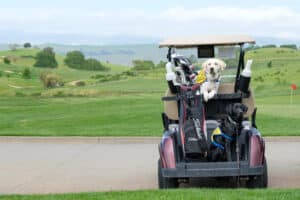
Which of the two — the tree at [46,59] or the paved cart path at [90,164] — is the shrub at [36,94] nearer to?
the tree at [46,59]

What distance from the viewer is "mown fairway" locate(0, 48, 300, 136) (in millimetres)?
15367

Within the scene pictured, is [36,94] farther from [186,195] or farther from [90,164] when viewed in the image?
[186,195]

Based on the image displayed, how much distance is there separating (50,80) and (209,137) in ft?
57.4

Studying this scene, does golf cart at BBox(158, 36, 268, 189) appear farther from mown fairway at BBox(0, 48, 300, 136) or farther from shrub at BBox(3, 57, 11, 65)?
shrub at BBox(3, 57, 11, 65)

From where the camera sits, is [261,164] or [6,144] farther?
[6,144]

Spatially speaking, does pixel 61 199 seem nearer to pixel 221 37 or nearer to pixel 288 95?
pixel 221 37

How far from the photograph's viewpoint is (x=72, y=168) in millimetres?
10438

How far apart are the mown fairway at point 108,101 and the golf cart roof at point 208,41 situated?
2939 mm

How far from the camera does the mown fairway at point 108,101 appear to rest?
1537 centimetres

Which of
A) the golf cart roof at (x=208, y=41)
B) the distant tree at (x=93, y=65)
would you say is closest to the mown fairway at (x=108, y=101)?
the distant tree at (x=93, y=65)

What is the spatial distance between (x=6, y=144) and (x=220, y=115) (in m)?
6.45

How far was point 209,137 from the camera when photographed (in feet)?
25.9

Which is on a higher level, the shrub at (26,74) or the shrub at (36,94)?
the shrub at (26,74)

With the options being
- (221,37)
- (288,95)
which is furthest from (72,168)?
(288,95)
